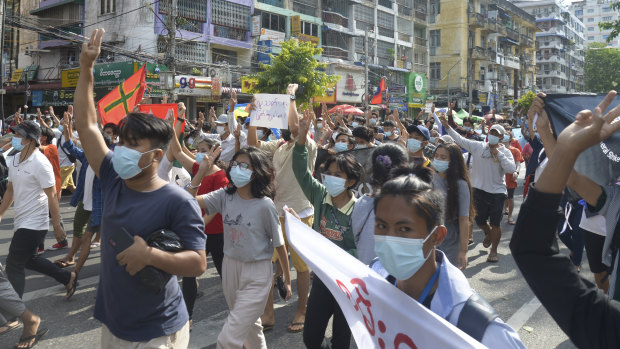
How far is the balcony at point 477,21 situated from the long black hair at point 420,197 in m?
53.0

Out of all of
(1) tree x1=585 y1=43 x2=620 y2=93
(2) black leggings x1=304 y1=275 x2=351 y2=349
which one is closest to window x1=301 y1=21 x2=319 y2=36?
(2) black leggings x1=304 y1=275 x2=351 y2=349

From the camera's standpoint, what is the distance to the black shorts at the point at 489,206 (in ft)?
24.0

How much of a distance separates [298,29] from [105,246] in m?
30.5

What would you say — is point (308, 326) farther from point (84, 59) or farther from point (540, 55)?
point (540, 55)

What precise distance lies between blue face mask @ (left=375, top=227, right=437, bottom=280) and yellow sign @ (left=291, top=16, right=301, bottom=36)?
30.9 metres

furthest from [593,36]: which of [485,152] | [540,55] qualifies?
[485,152]

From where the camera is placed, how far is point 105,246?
2529 millimetres

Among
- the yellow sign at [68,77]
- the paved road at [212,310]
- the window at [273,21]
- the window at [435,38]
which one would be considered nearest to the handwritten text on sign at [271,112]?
the paved road at [212,310]

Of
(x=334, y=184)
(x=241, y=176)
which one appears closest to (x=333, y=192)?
(x=334, y=184)

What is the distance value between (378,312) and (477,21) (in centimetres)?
5397

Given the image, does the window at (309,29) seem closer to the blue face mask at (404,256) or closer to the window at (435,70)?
the window at (435,70)

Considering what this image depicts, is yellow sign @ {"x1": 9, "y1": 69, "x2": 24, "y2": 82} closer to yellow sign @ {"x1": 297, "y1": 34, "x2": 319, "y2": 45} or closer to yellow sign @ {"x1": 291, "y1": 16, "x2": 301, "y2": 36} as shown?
yellow sign @ {"x1": 291, "y1": 16, "x2": 301, "y2": 36}

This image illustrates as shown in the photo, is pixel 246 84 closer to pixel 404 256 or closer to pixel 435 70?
pixel 404 256

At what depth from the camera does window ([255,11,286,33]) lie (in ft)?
99.3
